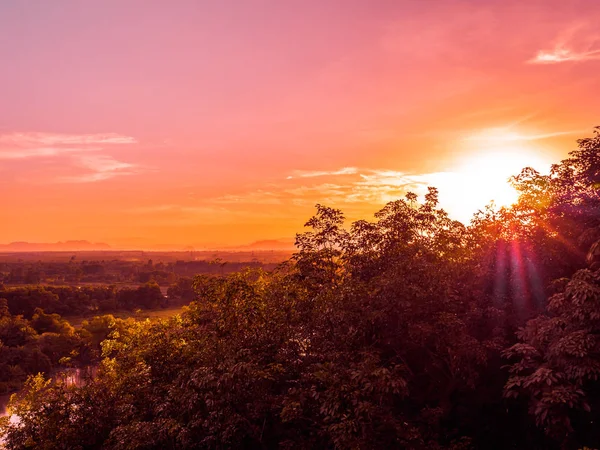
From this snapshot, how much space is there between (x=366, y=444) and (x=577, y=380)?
6079 mm

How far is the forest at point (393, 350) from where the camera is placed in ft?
45.6

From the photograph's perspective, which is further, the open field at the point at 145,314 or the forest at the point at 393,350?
the open field at the point at 145,314

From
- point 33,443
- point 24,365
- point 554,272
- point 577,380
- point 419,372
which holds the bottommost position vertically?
point 24,365

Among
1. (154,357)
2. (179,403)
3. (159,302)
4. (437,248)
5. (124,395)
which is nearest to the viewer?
(179,403)

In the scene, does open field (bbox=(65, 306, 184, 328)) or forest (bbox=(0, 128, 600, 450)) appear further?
open field (bbox=(65, 306, 184, 328))

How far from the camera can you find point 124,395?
66.1ft

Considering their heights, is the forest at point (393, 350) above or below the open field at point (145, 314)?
above

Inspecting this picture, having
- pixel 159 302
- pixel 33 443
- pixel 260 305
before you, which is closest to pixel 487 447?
pixel 260 305

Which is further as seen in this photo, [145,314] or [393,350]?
[145,314]

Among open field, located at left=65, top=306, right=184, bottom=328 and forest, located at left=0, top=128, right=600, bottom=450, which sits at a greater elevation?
forest, located at left=0, top=128, right=600, bottom=450

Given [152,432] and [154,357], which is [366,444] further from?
[154,357]

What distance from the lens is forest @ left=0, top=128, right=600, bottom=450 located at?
13.9 m

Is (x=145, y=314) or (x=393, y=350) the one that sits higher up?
(x=393, y=350)

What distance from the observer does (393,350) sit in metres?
17.1
